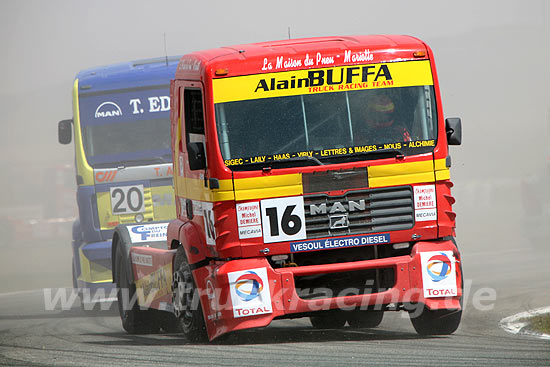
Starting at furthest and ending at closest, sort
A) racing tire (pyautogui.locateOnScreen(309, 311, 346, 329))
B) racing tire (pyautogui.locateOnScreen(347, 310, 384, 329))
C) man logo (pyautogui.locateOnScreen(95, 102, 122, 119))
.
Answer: man logo (pyautogui.locateOnScreen(95, 102, 122, 119)) → racing tire (pyautogui.locateOnScreen(309, 311, 346, 329)) → racing tire (pyautogui.locateOnScreen(347, 310, 384, 329))

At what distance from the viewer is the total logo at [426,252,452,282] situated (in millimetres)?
9328

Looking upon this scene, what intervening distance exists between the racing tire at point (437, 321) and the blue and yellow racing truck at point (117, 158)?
20.6 feet

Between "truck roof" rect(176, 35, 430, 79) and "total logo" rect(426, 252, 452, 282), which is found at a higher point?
"truck roof" rect(176, 35, 430, 79)

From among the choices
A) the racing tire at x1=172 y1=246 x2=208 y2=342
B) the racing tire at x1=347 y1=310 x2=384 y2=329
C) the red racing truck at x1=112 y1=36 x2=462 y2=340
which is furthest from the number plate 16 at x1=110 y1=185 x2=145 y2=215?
the red racing truck at x1=112 y1=36 x2=462 y2=340

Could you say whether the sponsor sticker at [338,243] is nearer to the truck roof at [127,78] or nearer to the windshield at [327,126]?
the windshield at [327,126]

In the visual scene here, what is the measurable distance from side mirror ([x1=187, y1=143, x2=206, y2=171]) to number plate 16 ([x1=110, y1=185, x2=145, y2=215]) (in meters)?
6.20

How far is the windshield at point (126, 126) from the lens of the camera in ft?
50.9

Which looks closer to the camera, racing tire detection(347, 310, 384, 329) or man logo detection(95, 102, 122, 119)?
racing tire detection(347, 310, 384, 329)

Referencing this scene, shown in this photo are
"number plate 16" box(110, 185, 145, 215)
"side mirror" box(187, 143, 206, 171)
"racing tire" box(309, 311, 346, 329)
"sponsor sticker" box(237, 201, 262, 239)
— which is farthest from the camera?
"number plate 16" box(110, 185, 145, 215)

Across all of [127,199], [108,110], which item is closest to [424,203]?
[127,199]

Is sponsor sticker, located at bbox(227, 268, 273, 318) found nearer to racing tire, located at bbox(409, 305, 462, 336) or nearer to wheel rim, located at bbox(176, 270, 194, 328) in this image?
wheel rim, located at bbox(176, 270, 194, 328)

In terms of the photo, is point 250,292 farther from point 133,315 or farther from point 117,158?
point 117,158

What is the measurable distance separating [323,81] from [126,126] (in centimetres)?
670

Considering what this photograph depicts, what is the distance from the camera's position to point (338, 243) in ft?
30.2
